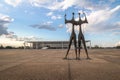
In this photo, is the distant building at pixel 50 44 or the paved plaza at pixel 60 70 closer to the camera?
the paved plaza at pixel 60 70

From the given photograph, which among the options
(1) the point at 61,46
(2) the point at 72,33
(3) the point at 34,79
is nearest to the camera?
(3) the point at 34,79

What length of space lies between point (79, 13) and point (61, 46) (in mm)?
132623

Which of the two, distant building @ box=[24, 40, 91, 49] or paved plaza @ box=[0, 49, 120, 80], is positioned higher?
distant building @ box=[24, 40, 91, 49]

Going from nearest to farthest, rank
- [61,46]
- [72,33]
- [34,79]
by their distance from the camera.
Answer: [34,79]
[72,33]
[61,46]

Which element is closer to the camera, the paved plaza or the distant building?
the paved plaza

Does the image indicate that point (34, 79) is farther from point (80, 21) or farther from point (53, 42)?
point (53, 42)

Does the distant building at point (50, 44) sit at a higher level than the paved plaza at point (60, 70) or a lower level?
higher

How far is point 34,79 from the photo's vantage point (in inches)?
283

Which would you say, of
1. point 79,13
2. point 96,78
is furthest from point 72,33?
point 96,78

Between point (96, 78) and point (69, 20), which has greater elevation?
point (69, 20)

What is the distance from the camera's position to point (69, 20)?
18.1 metres

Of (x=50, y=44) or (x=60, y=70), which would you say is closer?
(x=60, y=70)

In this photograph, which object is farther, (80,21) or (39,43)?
(39,43)

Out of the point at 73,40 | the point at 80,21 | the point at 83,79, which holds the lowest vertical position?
the point at 83,79
